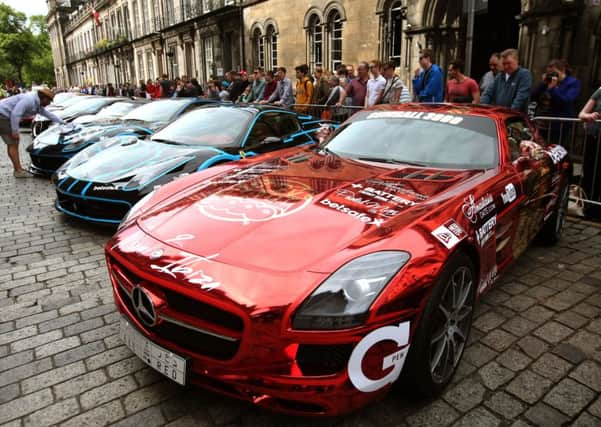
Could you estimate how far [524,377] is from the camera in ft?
8.34

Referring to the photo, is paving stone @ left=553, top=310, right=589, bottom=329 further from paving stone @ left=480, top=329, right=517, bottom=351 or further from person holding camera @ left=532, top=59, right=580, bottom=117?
person holding camera @ left=532, top=59, right=580, bottom=117

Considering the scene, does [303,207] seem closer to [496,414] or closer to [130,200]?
[496,414]

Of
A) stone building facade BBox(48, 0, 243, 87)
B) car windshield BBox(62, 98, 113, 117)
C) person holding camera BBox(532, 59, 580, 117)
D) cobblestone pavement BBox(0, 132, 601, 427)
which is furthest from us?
stone building facade BBox(48, 0, 243, 87)

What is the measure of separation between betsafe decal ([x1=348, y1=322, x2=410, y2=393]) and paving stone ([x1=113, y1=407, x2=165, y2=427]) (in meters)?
1.04

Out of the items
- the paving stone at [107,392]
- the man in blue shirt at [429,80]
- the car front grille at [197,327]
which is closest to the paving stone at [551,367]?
the car front grille at [197,327]

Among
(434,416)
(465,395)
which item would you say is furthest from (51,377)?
(465,395)

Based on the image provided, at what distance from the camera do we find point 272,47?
68.5ft

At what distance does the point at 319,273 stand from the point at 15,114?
8458mm

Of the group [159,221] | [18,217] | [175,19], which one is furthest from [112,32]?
[159,221]

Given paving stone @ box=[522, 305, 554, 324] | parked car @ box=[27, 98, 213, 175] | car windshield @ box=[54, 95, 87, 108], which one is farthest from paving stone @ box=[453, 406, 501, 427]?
car windshield @ box=[54, 95, 87, 108]

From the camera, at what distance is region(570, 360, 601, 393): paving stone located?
2.49 meters

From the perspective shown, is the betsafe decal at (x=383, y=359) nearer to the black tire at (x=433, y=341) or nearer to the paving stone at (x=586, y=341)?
the black tire at (x=433, y=341)

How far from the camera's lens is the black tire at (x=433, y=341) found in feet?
6.64

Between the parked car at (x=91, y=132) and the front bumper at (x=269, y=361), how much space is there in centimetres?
582
